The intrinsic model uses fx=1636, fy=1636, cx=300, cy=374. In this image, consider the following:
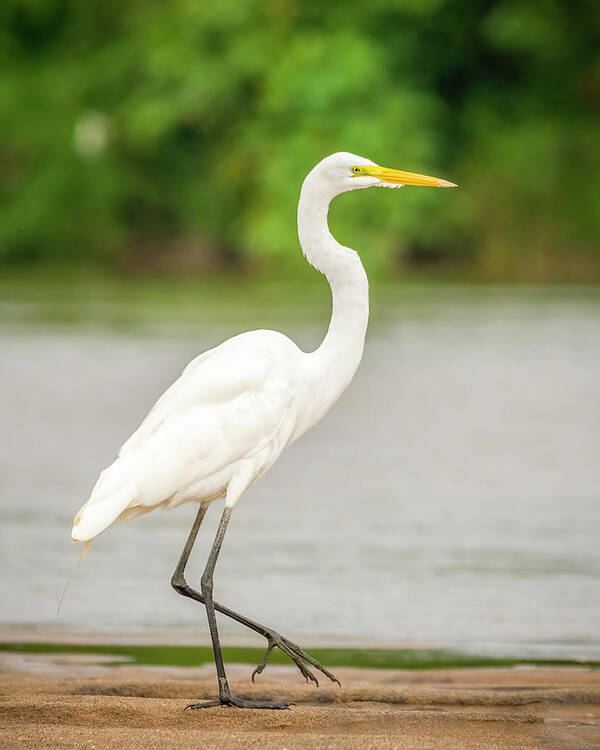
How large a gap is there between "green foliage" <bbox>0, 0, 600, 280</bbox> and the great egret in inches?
1062

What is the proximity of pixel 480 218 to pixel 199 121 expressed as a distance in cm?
839

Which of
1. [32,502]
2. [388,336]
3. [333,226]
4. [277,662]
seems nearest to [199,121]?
[333,226]

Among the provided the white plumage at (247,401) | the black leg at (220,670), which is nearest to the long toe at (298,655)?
the black leg at (220,670)

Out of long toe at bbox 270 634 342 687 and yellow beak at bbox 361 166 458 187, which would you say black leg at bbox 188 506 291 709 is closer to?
long toe at bbox 270 634 342 687

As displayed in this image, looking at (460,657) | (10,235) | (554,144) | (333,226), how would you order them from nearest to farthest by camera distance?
(460,657)
(333,226)
(554,144)
(10,235)

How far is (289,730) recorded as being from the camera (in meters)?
4.95

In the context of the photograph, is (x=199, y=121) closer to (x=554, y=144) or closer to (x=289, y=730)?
(x=554, y=144)

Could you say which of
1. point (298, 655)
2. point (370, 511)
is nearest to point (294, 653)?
point (298, 655)

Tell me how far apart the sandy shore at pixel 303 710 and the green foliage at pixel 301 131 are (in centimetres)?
2687

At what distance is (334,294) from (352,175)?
44 cm

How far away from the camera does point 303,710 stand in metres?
5.20

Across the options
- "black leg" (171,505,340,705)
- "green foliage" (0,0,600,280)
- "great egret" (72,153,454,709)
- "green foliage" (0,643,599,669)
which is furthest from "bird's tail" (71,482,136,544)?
"green foliage" (0,0,600,280)

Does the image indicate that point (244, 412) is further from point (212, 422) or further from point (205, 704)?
point (205, 704)

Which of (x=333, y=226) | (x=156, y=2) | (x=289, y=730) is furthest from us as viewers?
(x=156, y=2)
